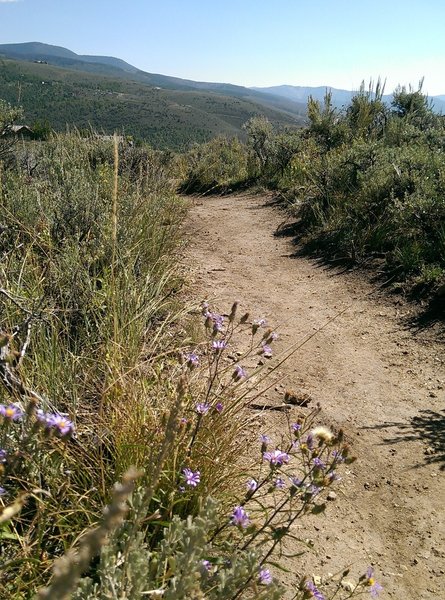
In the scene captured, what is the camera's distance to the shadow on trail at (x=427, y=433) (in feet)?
9.60

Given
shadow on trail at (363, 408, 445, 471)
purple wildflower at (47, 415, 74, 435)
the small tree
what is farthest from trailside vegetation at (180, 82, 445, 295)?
the small tree

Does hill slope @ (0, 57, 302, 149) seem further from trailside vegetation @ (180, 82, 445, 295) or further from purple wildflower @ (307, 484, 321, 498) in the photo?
purple wildflower @ (307, 484, 321, 498)

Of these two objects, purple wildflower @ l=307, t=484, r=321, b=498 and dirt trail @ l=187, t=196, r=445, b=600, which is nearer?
purple wildflower @ l=307, t=484, r=321, b=498

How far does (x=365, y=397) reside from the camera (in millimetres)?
3559

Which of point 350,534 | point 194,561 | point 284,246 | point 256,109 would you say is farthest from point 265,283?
point 256,109

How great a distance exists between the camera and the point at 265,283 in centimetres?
582

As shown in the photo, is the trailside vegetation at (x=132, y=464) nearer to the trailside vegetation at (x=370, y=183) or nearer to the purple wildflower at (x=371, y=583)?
the purple wildflower at (x=371, y=583)

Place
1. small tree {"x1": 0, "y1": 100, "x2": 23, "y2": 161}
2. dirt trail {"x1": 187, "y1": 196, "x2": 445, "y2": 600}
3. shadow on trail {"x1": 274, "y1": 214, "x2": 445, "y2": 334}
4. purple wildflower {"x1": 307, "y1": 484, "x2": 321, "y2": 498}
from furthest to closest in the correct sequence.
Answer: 1. small tree {"x1": 0, "y1": 100, "x2": 23, "y2": 161}
2. shadow on trail {"x1": 274, "y1": 214, "x2": 445, "y2": 334}
3. dirt trail {"x1": 187, "y1": 196, "x2": 445, "y2": 600}
4. purple wildflower {"x1": 307, "y1": 484, "x2": 321, "y2": 498}

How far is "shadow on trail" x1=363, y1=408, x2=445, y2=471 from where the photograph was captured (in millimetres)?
2927

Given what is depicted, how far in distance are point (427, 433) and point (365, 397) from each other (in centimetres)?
53

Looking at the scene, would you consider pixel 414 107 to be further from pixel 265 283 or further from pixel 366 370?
pixel 366 370

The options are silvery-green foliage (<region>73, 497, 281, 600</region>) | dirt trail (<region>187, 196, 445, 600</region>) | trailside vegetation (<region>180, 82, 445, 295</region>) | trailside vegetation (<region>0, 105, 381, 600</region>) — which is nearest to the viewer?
silvery-green foliage (<region>73, 497, 281, 600</region>)

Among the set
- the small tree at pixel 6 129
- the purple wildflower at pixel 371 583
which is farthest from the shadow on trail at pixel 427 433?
the small tree at pixel 6 129

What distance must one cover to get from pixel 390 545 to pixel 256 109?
6355 inches
